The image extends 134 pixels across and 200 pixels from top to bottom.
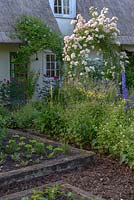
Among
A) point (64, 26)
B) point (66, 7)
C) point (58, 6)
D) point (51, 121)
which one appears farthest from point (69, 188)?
point (66, 7)

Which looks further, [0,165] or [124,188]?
[0,165]

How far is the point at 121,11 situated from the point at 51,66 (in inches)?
195

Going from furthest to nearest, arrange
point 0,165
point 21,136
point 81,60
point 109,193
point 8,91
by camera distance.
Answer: point 8,91
point 81,60
point 21,136
point 0,165
point 109,193

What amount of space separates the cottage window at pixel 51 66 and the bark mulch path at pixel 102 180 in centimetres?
898

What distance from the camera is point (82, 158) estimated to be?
6.54 m

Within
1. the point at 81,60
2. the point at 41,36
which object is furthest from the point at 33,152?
the point at 41,36

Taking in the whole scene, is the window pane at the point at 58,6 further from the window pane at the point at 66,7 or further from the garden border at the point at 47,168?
the garden border at the point at 47,168

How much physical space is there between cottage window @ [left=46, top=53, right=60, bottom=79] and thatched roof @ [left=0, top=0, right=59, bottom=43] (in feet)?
4.22

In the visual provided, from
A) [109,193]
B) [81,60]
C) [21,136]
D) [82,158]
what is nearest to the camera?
[109,193]

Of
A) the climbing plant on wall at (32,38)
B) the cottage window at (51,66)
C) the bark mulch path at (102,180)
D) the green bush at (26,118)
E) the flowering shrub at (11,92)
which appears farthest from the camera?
the cottage window at (51,66)

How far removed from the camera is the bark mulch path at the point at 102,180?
5287 millimetres

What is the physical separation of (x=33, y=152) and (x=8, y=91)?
21.3 feet

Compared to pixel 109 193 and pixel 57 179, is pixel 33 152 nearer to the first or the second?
pixel 57 179

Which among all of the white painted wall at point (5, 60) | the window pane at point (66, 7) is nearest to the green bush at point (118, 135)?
the white painted wall at point (5, 60)
